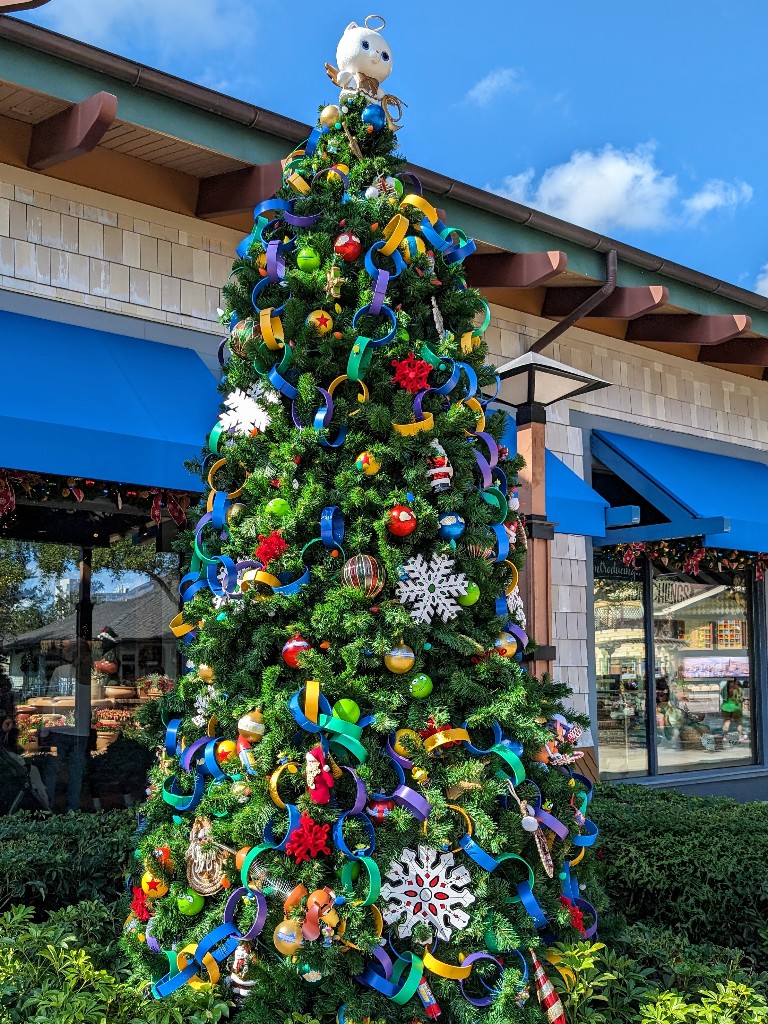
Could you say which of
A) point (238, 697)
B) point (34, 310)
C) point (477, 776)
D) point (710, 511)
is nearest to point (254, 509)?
point (238, 697)

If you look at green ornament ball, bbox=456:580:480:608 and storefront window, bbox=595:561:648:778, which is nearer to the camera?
green ornament ball, bbox=456:580:480:608

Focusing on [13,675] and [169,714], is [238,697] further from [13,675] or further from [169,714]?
[13,675]

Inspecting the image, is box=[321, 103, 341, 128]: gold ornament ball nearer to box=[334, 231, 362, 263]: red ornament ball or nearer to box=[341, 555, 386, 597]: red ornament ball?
box=[334, 231, 362, 263]: red ornament ball

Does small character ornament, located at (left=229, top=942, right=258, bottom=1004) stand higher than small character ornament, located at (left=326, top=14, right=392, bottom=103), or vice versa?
small character ornament, located at (left=326, top=14, right=392, bottom=103)

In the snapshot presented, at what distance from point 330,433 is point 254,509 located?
362 mm

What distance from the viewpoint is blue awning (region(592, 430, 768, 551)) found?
8430 mm

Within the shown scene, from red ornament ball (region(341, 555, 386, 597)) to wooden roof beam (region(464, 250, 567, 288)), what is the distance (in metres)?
5.16

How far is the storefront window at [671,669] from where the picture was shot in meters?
9.55

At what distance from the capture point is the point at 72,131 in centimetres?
536

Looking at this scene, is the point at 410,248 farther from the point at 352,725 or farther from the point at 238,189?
the point at 238,189

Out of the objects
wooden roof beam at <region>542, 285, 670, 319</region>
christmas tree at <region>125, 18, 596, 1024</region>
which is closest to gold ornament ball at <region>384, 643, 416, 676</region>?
christmas tree at <region>125, 18, 596, 1024</region>

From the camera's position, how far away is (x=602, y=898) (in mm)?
3334

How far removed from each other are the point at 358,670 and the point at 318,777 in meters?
0.36

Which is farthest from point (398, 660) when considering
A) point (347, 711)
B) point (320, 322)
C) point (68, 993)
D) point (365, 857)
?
point (68, 993)
